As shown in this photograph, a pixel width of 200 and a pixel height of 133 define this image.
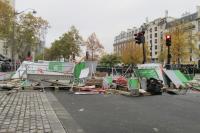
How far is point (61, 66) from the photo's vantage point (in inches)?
883

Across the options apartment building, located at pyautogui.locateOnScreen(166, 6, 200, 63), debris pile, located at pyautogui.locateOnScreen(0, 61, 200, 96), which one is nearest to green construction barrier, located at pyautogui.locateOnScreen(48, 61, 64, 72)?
debris pile, located at pyautogui.locateOnScreen(0, 61, 200, 96)

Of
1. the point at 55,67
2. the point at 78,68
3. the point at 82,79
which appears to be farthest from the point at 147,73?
the point at 55,67

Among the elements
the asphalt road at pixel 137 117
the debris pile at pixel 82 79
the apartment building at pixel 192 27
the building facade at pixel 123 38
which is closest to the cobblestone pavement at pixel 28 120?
the asphalt road at pixel 137 117

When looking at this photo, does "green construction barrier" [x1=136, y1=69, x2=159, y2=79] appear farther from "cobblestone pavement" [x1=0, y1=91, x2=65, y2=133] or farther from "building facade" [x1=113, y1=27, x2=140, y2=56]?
"building facade" [x1=113, y1=27, x2=140, y2=56]

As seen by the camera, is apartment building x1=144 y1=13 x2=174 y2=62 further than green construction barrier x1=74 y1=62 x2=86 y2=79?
Yes

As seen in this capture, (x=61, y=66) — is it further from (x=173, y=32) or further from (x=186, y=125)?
(x=173, y=32)

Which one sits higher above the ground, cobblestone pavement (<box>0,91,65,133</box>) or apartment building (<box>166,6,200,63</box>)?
apartment building (<box>166,6,200,63</box>)

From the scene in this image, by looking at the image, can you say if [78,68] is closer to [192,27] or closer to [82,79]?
[82,79]

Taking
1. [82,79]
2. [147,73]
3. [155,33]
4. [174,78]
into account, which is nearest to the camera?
[147,73]

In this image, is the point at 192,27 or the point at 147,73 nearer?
the point at 147,73

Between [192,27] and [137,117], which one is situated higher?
[192,27]

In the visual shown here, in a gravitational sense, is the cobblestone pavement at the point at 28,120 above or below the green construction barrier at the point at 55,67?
below

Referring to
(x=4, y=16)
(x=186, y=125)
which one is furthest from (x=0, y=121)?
(x=4, y=16)

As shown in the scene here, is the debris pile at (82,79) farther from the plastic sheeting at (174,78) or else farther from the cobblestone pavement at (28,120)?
the cobblestone pavement at (28,120)
